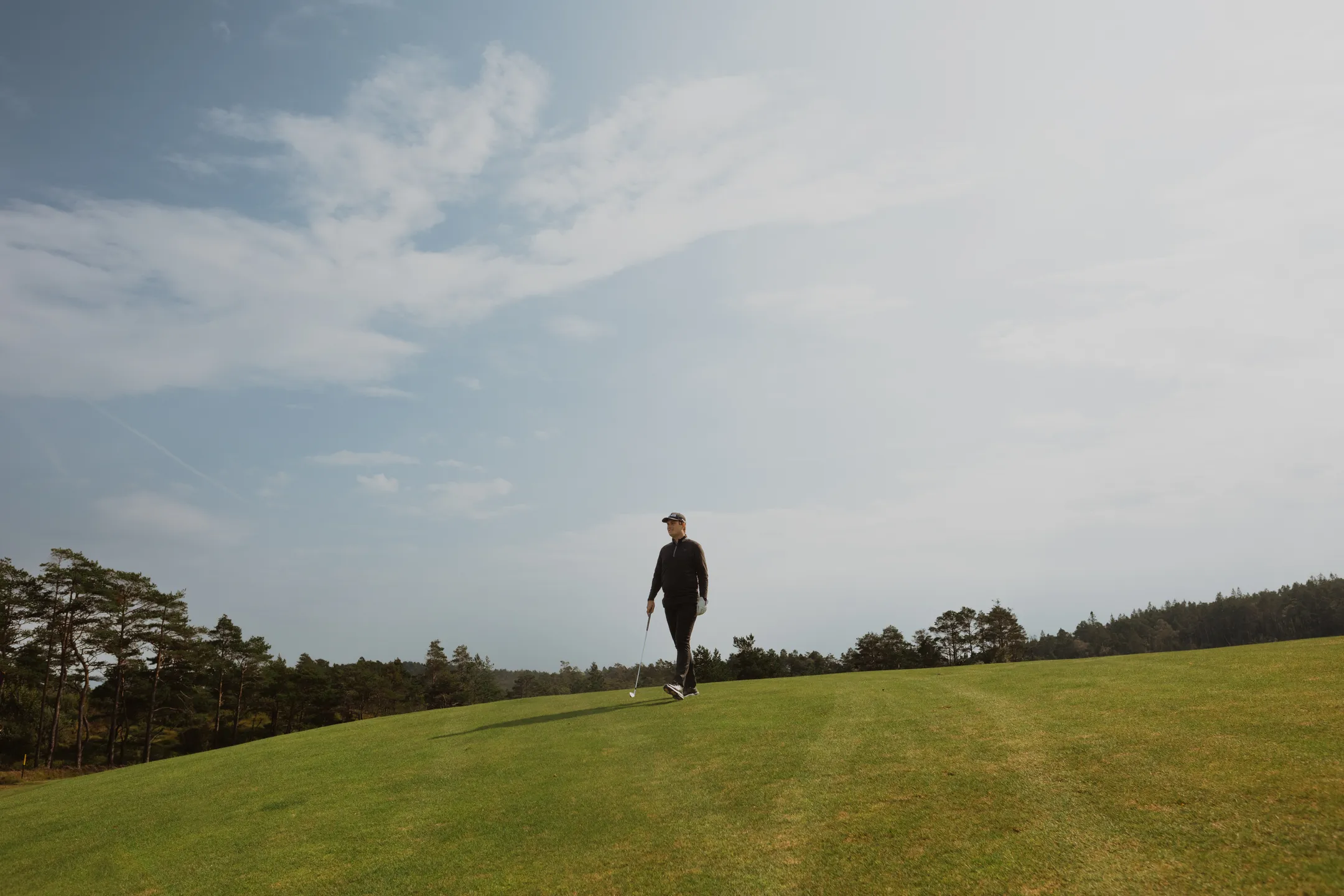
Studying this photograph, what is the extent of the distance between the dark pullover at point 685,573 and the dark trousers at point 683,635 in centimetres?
14

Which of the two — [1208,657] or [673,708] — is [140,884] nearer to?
[673,708]

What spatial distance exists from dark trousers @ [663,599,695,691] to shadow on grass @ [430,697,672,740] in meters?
0.48

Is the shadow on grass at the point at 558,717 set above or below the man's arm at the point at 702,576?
below

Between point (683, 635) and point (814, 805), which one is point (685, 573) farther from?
point (814, 805)

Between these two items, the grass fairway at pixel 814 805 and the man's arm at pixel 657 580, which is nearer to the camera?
the grass fairway at pixel 814 805

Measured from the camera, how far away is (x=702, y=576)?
12.9 m

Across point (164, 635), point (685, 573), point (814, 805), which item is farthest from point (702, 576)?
point (164, 635)

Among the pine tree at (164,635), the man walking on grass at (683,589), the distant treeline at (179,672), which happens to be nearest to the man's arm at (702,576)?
the man walking on grass at (683,589)

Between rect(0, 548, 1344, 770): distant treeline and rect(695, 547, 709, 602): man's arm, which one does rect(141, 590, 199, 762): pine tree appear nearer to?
rect(0, 548, 1344, 770): distant treeline

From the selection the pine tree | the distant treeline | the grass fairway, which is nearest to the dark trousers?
the grass fairway

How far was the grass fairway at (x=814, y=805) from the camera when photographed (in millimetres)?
3943

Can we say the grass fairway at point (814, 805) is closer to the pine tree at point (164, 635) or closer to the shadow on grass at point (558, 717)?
the shadow on grass at point (558, 717)

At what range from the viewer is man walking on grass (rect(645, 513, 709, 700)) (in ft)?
41.5

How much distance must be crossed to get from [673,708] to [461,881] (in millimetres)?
6283
